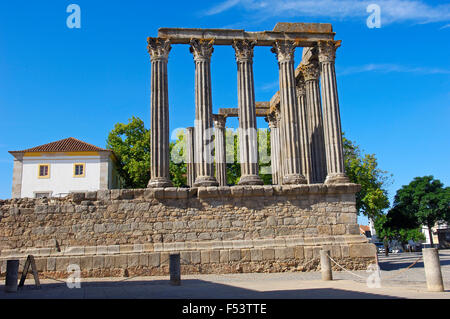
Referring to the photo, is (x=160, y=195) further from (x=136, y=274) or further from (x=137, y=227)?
(x=136, y=274)

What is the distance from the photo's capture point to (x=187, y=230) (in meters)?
15.8

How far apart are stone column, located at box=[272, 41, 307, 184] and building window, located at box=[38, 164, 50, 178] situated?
28.3 m

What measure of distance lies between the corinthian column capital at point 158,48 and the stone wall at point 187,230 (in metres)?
5.77

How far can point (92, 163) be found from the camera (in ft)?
130

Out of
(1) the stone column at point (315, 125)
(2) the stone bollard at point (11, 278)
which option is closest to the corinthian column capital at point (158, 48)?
(1) the stone column at point (315, 125)

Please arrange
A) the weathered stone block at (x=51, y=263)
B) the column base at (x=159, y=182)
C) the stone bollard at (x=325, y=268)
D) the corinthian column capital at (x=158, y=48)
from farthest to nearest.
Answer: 1. the corinthian column capital at (x=158, y=48)
2. the column base at (x=159, y=182)
3. the weathered stone block at (x=51, y=263)
4. the stone bollard at (x=325, y=268)

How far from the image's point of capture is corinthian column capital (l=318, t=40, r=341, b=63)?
734 inches

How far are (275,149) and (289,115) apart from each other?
286 inches

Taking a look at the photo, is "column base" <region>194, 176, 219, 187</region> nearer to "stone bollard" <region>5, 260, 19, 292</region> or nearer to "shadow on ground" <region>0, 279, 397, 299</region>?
"shadow on ground" <region>0, 279, 397, 299</region>

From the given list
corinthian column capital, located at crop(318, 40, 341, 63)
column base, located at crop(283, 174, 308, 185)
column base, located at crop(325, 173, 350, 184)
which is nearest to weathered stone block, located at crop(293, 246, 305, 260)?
column base, located at crop(283, 174, 308, 185)

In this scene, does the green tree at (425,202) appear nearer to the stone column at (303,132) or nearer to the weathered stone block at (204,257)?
the stone column at (303,132)

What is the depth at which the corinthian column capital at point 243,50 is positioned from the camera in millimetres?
18172

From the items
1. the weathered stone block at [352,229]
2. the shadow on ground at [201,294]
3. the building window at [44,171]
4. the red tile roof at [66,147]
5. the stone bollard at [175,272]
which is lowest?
the shadow on ground at [201,294]

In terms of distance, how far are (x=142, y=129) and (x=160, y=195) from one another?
2619 cm
